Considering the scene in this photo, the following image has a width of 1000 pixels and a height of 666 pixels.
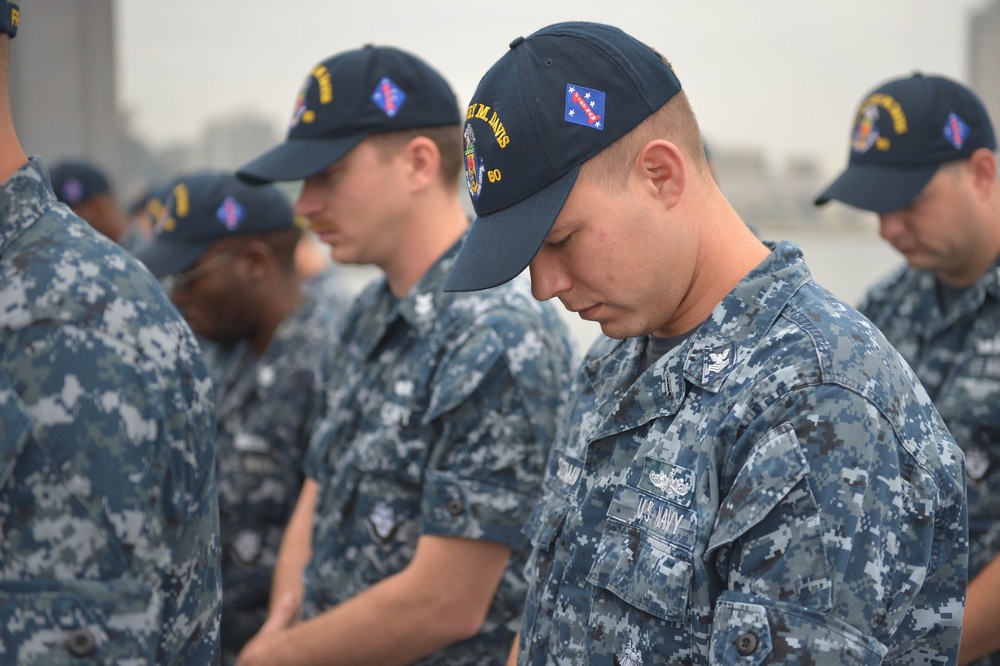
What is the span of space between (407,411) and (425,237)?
41 centimetres

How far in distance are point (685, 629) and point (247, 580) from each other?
1784 mm

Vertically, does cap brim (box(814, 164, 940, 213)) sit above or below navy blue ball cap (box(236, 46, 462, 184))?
below

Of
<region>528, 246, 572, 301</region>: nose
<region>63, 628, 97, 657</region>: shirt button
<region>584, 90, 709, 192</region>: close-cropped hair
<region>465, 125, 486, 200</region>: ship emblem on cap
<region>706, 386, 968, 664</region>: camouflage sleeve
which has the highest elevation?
<region>584, 90, 709, 192</region>: close-cropped hair

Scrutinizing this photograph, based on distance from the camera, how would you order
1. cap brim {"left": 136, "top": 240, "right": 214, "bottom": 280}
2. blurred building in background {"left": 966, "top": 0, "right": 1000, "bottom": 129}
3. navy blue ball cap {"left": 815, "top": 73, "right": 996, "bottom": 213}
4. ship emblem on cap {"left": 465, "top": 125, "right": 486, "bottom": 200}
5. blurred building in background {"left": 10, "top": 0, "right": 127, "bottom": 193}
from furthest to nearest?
1. blurred building in background {"left": 10, "top": 0, "right": 127, "bottom": 193}
2. blurred building in background {"left": 966, "top": 0, "right": 1000, "bottom": 129}
3. cap brim {"left": 136, "top": 240, "right": 214, "bottom": 280}
4. navy blue ball cap {"left": 815, "top": 73, "right": 996, "bottom": 213}
5. ship emblem on cap {"left": 465, "top": 125, "right": 486, "bottom": 200}

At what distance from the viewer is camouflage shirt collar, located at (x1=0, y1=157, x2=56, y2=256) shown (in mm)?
→ 1127

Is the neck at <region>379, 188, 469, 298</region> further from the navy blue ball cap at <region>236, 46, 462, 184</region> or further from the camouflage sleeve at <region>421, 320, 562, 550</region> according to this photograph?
the camouflage sleeve at <region>421, 320, 562, 550</region>

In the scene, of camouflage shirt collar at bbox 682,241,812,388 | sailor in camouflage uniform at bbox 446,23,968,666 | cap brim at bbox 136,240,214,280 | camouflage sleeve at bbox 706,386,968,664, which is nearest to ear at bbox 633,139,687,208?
sailor in camouflage uniform at bbox 446,23,968,666

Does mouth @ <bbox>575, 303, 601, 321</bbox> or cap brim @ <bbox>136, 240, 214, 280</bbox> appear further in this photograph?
cap brim @ <bbox>136, 240, 214, 280</bbox>

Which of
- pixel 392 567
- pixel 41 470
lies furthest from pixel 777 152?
pixel 41 470

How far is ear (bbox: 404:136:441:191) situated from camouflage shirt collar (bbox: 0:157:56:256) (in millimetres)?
976

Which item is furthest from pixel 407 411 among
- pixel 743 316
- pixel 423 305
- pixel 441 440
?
pixel 743 316

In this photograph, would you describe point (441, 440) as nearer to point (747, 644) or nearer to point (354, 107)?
point (354, 107)

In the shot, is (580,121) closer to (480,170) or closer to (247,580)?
(480,170)

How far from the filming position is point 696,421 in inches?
46.9
